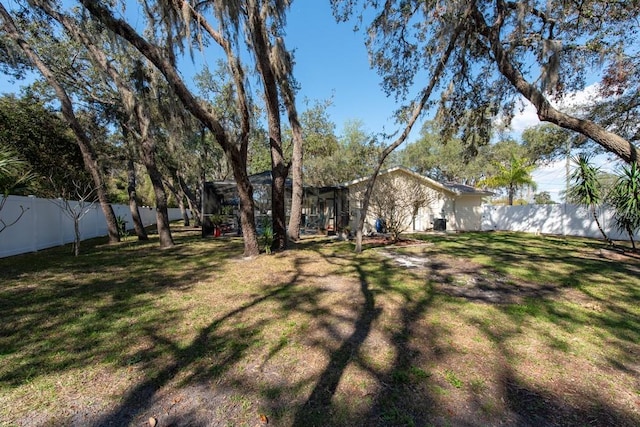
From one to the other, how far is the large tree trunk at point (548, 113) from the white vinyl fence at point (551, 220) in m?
6.56

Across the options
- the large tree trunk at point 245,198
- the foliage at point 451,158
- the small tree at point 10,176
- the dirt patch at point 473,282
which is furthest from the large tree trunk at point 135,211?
the foliage at point 451,158

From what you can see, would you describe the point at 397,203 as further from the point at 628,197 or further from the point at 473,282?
the point at 628,197

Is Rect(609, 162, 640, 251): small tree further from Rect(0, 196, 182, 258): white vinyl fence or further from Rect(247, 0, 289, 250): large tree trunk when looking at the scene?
Rect(0, 196, 182, 258): white vinyl fence

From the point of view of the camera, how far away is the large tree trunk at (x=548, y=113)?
19.4 feet

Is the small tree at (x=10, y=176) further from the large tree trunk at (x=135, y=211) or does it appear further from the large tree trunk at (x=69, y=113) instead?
the large tree trunk at (x=135, y=211)

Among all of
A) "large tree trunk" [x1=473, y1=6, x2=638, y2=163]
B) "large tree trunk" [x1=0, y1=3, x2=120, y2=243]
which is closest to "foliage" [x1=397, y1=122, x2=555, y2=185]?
"large tree trunk" [x1=473, y1=6, x2=638, y2=163]

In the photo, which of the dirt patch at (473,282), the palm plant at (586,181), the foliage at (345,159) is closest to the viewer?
the dirt patch at (473,282)

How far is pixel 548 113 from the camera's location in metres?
6.54

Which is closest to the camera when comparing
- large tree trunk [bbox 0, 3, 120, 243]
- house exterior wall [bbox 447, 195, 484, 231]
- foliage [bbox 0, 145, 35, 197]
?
foliage [bbox 0, 145, 35, 197]

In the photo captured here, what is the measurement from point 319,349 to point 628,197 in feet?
32.4

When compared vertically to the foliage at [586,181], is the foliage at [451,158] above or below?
above

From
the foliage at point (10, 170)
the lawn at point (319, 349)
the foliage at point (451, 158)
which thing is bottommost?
the lawn at point (319, 349)

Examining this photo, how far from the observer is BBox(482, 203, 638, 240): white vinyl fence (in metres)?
11.9

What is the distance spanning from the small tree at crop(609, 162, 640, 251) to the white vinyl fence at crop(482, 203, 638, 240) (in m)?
3.06
